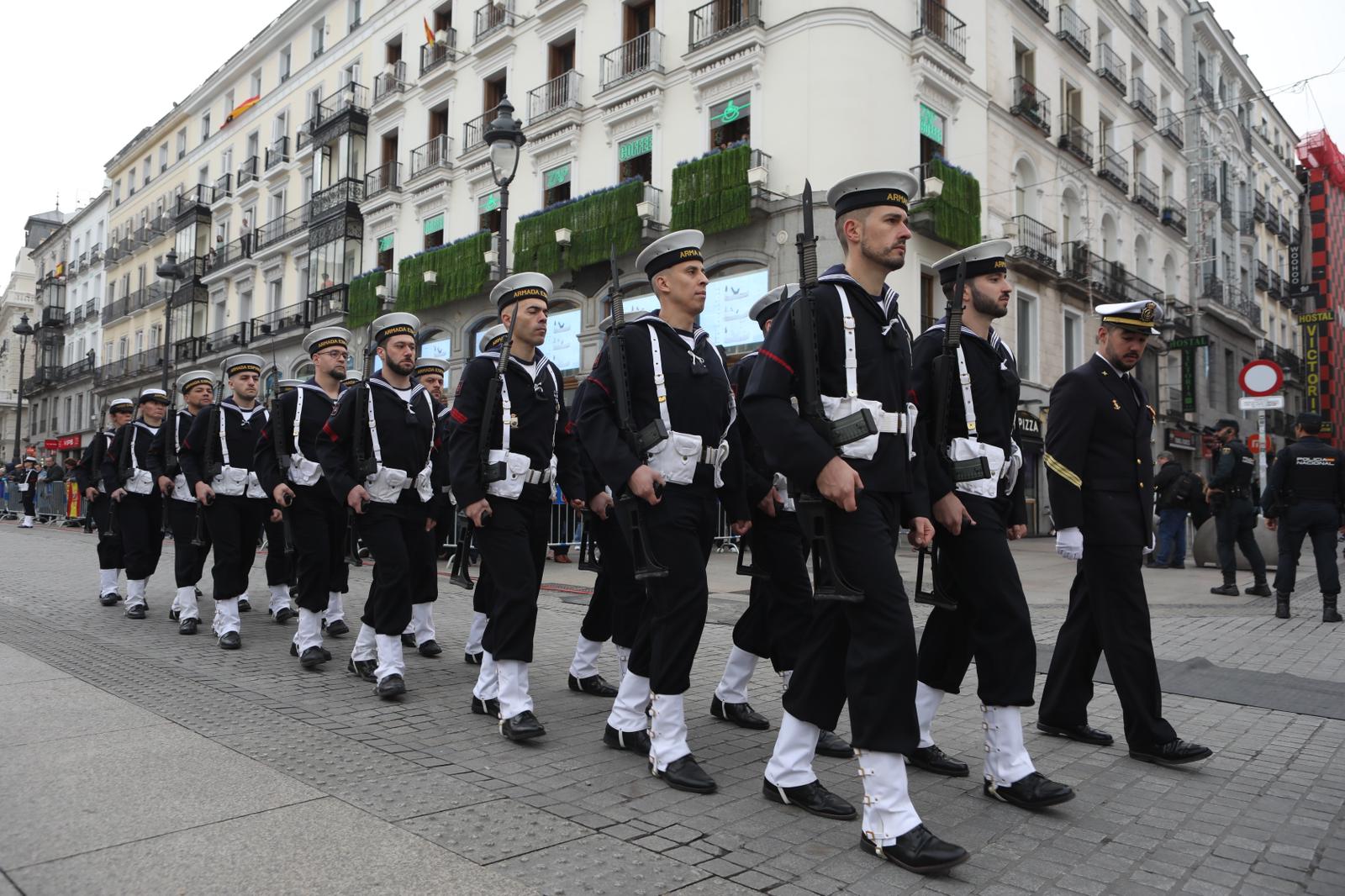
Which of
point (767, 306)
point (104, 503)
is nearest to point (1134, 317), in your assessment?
point (767, 306)

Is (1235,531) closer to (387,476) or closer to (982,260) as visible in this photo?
(982,260)

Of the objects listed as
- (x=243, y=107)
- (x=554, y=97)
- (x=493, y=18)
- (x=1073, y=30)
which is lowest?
(x=554, y=97)

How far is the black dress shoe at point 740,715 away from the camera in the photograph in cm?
486

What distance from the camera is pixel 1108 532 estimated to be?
14.6 ft

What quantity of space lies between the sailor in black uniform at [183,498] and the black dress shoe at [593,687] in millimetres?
4009

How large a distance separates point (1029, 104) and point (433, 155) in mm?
Result: 17589

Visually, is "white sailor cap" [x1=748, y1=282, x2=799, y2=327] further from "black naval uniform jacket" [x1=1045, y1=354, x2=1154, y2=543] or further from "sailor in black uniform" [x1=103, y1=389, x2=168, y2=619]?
"sailor in black uniform" [x1=103, y1=389, x2=168, y2=619]

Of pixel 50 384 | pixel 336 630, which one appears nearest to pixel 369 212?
pixel 336 630

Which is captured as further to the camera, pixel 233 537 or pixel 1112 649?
pixel 233 537

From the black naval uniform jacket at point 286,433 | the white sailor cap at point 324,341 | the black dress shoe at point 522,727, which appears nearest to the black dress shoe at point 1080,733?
the black dress shoe at point 522,727

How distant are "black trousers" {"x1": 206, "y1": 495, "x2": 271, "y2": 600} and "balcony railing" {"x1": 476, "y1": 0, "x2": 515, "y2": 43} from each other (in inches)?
904

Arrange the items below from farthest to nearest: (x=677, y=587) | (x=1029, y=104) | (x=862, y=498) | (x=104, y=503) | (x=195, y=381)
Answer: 1. (x=1029, y=104)
2. (x=104, y=503)
3. (x=195, y=381)
4. (x=677, y=587)
5. (x=862, y=498)

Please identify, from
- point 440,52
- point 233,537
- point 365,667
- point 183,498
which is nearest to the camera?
point 365,667

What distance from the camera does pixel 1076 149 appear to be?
26781 mm
